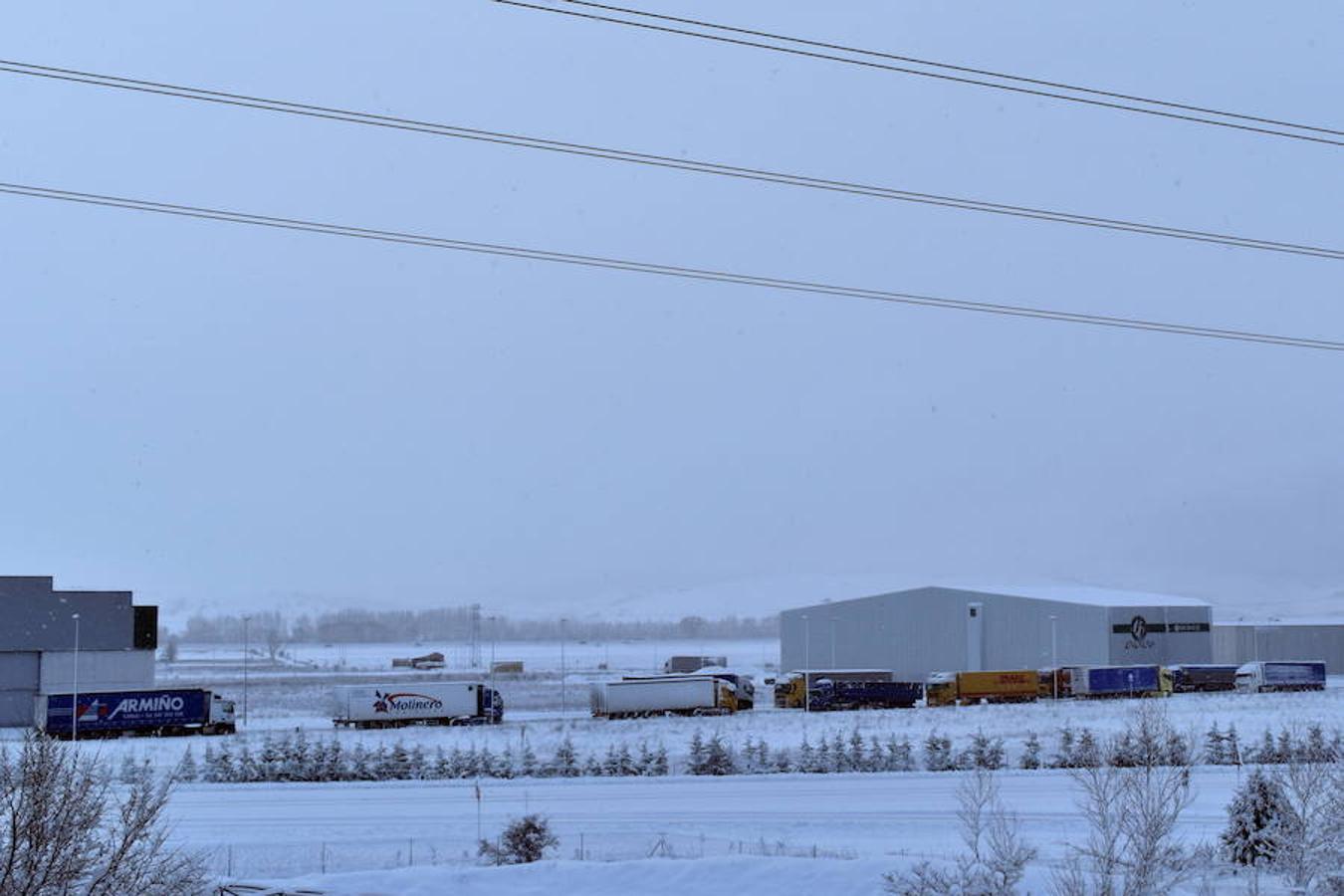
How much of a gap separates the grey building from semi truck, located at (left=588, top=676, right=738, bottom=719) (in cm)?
5549

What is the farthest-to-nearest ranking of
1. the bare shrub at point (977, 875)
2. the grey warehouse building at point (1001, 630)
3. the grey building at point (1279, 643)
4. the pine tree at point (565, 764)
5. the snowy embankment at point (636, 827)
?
the grey building at point (1279, 643) → the grey warehouse building at point (1001, 630) → the pine tree at point (565, 764) → the snowy embankment at point (636, 827) → the bare shrub at point (977, 875)

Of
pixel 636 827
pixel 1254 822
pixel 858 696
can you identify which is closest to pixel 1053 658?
pixel 858 696

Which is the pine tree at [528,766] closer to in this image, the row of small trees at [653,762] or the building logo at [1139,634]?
the row of small trees at [653,762]

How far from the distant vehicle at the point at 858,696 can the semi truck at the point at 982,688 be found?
5.80 feet

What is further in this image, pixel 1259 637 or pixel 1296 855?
pixel 1259 637

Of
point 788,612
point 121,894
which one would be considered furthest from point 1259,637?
point 121,894

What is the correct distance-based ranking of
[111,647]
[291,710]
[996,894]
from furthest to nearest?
[291,710] → [111,647] → [996,894]

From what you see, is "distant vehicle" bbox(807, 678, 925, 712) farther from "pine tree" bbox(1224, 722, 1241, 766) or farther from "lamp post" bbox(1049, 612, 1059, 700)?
"pine tree" bbox(1224, 722, 1241, 766)

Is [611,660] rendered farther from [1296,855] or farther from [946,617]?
[1296,855]

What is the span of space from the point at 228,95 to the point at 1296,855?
20240 millimetres

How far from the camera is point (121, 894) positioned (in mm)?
15422

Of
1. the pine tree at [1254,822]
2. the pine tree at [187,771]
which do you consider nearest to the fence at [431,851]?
the pine tree at [1254,822]

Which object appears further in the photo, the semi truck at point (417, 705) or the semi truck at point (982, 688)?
the semi truck at point (982, 688)

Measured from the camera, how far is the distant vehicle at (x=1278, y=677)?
272ft
